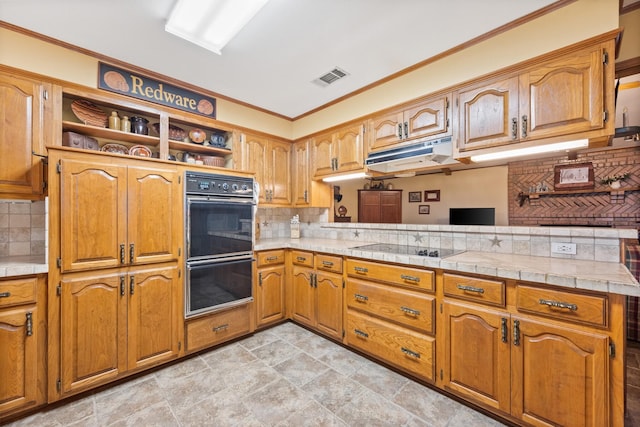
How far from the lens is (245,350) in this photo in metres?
2.42

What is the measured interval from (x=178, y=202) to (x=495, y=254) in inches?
101

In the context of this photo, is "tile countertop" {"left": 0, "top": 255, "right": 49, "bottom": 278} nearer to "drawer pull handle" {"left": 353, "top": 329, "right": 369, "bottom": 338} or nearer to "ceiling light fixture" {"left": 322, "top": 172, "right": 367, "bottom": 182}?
"drawer pull handle" {"left": 353, "top": 329, "right": 369, "bottom": 338}

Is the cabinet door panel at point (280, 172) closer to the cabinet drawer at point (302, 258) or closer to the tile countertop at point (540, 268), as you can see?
the cabinet drawer at point (302, 258)

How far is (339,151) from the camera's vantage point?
2.97 meters

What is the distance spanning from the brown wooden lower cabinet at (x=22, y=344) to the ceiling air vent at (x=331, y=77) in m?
2.60

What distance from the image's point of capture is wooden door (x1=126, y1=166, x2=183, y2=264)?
78.5 inches

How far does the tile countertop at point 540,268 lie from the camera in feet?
4.05

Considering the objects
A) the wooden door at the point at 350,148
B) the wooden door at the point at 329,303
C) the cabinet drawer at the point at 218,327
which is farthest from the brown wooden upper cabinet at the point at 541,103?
the cabinet drawer at the point at 218,327

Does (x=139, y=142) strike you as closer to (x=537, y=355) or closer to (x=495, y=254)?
(x=495, y=254)

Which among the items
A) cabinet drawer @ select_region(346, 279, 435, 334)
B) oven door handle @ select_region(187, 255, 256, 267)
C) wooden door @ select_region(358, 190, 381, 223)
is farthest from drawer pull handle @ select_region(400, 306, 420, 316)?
wooden door @ select_region(358, 190, 381, 223)

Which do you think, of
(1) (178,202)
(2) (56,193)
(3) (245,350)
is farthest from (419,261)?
(2) (56,193)

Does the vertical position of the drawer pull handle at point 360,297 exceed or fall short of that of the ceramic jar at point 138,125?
it falls short

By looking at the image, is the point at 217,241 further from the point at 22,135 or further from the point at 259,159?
the point at 22,135

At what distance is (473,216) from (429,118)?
426 cm
